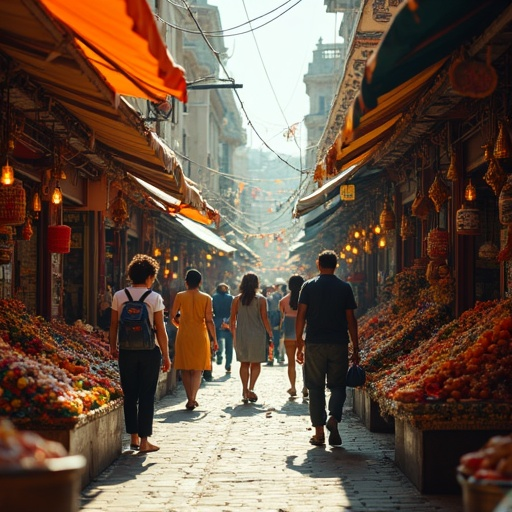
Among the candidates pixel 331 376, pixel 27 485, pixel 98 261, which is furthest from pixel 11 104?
pixel 98 261

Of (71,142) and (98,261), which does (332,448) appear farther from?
(98,261)

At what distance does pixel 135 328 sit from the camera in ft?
31.5

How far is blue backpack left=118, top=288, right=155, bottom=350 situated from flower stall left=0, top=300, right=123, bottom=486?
523mm

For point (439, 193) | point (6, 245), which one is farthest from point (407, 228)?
point (6, 245)

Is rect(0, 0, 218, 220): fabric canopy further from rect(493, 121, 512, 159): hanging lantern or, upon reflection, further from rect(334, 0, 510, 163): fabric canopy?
rect(493, 121, 512, 159): hanging lantern

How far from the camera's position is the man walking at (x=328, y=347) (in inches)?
410

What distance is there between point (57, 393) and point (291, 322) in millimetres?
9770

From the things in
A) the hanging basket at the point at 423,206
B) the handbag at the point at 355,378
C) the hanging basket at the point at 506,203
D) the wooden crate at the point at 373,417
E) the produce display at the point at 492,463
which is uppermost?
the hanging basket at the point at 423,206

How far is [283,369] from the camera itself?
23859 mm

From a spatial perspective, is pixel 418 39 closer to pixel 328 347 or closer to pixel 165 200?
pixel 328 347

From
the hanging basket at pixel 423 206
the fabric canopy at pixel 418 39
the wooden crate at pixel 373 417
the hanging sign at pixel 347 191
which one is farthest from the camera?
the hanging sign at pixel 347 191

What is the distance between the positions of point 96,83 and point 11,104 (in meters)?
2.46

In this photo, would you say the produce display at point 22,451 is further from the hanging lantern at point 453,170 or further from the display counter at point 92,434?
the hanging lantern at point 453,170

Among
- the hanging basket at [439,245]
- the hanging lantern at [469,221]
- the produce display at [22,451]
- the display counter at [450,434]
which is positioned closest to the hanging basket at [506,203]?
the display counter at [450,434]
